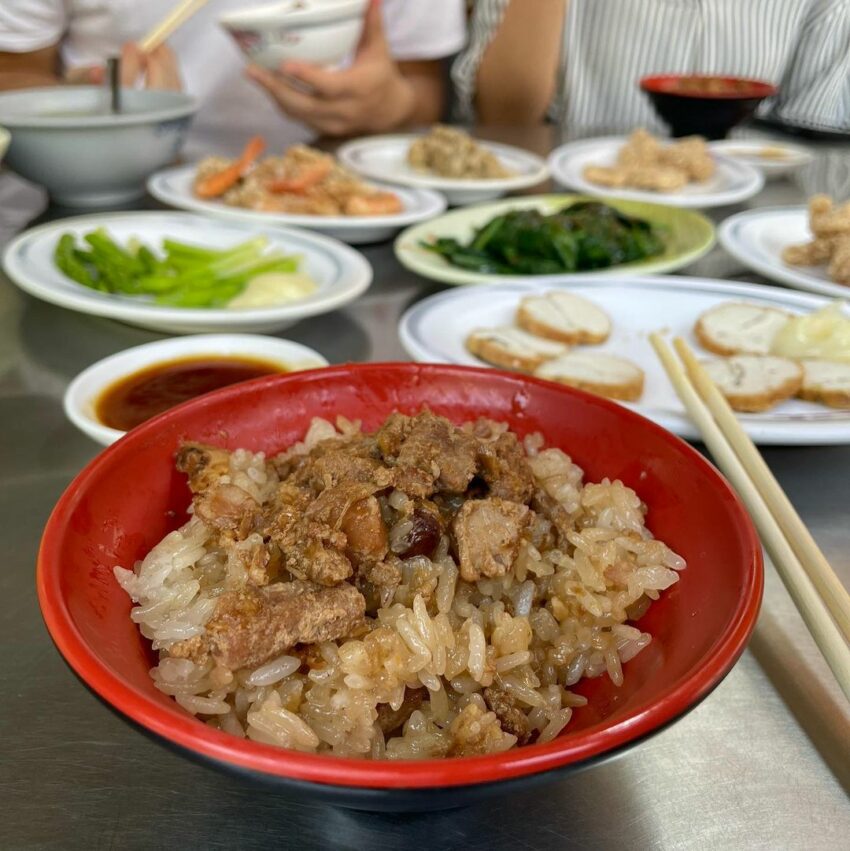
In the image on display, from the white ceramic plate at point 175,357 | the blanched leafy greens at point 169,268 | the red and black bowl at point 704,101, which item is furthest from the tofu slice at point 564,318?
the red and black bowl at point 704,101

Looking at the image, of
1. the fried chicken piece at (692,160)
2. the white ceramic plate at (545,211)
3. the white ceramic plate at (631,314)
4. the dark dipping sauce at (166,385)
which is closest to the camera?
the dark dipping sauce at (166,385)

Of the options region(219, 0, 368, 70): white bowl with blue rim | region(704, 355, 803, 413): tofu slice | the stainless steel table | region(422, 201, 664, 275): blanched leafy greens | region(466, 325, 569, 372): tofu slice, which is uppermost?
region(219, 0, 368, 70): white bowl with blue rim

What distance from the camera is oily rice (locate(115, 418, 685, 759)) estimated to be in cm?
100

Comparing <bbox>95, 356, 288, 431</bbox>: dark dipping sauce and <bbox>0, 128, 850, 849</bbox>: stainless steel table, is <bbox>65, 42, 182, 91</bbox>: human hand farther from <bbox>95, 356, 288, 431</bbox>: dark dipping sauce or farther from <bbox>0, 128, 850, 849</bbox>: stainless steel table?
<bbox>0, 128, 850, 849</bbox>: stainless steel table

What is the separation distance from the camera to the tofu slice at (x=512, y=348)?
223 centimetres

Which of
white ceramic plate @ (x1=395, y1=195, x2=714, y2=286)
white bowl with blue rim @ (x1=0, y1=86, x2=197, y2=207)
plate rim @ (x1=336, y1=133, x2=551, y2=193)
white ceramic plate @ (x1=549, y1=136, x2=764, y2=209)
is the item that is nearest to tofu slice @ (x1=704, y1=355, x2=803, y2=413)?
white ceramic plate @ (x1=395, y1=195, x2=714, y2=286)

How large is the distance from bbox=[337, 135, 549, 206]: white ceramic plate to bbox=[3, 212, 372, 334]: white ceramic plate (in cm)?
103

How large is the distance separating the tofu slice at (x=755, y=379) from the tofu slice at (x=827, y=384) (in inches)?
1.0

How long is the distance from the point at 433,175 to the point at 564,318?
6.08 ft

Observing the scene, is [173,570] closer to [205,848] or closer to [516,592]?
[205,848]

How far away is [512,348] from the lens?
7.41 feet

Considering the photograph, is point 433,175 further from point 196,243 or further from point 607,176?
point 196,243

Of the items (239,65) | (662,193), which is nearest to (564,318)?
(662,193)

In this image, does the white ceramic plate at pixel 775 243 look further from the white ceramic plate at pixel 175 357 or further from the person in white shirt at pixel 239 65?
the person in white shirt at pixel 239 65
